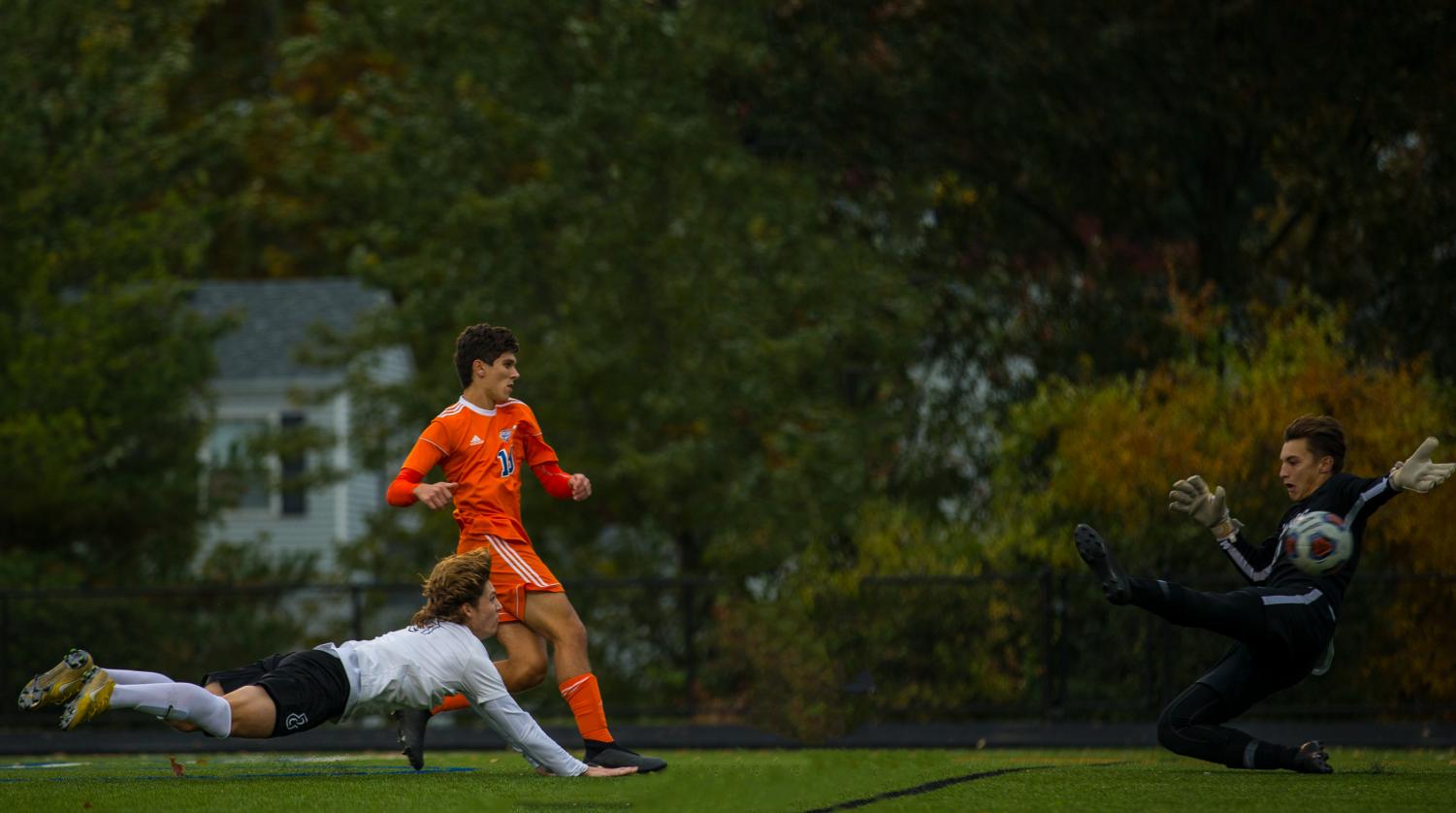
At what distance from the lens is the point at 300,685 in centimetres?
814

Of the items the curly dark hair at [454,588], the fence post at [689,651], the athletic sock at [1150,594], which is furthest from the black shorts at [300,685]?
the fence post at [689,651]

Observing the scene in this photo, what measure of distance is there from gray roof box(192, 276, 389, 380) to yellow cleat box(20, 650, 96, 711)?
27049mm

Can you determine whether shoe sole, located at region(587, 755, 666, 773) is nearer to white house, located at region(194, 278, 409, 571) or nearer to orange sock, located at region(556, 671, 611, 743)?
orange sock, located at region(556, 671, 611, 743)

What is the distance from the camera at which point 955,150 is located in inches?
818

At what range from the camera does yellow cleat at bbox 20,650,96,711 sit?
24.4ft

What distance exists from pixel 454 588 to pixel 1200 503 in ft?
10.8

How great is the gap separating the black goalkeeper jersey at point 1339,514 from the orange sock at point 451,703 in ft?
11.9

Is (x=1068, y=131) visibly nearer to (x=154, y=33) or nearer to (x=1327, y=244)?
(x=1327, y=244)

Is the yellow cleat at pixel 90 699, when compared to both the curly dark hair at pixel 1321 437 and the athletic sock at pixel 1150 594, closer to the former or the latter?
the athletic sock at pixel 1150 594

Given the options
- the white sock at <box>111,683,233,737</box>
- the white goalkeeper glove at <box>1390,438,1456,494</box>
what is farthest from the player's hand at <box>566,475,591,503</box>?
the white goalkeeper glove at <box>1390,438,1456,494</box>

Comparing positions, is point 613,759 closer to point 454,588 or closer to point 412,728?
point 412,728

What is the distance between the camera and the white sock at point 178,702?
7.77 meters

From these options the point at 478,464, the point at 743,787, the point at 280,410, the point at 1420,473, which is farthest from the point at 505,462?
the point at 280,410

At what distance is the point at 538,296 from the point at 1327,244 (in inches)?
378
